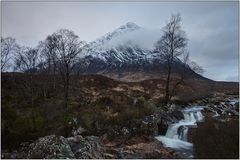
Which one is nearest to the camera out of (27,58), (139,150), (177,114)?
(139,150)

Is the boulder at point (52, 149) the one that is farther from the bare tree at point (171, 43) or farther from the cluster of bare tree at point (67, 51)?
the bare tree at point (171, 43)

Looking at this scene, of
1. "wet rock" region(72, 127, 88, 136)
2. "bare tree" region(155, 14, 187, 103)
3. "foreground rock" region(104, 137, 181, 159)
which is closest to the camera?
"foreground rock" region(104, 137, 181, 159)

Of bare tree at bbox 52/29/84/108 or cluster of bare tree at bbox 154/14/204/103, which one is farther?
cluster of bare tree at bbox 154/14/204/103

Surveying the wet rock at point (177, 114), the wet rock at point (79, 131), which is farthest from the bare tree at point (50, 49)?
the wet rock at point (177, 114)

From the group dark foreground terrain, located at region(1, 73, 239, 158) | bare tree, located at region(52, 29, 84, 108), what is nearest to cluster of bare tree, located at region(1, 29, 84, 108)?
bare tree, located at region(52, 29, 84, 108)

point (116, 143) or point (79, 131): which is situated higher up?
point (79, 131)

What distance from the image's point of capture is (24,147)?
1762cm

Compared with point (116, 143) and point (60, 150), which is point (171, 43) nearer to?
point (116, 143)

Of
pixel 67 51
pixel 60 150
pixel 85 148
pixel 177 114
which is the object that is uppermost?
pixel 67 51

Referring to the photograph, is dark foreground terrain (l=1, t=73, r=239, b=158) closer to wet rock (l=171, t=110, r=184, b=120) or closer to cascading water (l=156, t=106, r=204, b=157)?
wet rock (l=171, t=110, r=184, b=120)

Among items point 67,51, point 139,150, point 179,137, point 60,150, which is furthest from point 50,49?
point 60,150

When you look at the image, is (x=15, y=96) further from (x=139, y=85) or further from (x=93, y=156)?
(x=139, y=85)

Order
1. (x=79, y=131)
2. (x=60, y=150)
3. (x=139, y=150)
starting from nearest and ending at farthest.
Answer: (x=60, y=150) < (x=139, y=150) < (x=79, y=131)

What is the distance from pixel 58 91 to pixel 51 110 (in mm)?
11911
